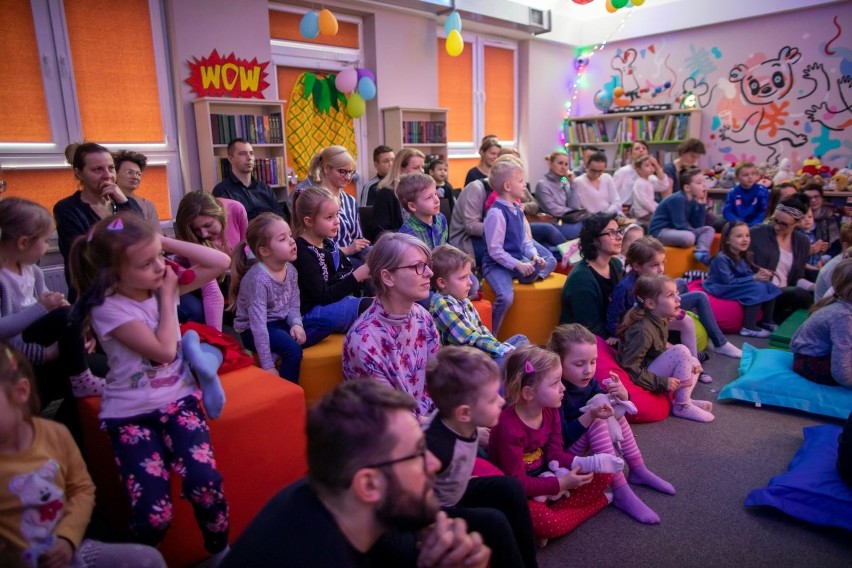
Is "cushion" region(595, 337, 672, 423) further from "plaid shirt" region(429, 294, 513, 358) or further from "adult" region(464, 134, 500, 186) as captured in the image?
"adult" region(464, 134, 500, 186)

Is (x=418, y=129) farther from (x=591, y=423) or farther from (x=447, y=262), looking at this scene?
(x=591, y=423)

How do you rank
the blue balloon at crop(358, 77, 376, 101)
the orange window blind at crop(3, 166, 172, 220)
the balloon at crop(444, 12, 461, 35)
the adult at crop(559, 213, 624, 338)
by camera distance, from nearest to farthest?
the adult at crop(559, 213, 624, 338) → the orange window blind at crop(3, 166, 172, 220) → the blue balloon at crop(358, 77, 376, 101) → the balloon at crop(444, 12, 461, 35)

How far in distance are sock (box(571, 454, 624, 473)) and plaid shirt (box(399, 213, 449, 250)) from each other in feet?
5.50

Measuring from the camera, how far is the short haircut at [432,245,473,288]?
256 centimetres

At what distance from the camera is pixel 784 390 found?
293cm

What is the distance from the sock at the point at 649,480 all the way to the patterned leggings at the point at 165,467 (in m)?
1.60

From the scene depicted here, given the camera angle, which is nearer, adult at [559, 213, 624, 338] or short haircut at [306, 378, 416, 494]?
short haircut at [306, 378, 416, 494]

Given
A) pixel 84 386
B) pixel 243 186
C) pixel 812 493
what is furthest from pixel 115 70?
pixel 812 493

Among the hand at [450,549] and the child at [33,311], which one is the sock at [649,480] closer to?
the hand at [450,549]

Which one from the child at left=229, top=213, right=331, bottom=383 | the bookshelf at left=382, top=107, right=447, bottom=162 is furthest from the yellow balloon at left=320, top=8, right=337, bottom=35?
the child at left=229, top=213, right=331, bottom=383

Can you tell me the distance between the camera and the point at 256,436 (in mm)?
1930

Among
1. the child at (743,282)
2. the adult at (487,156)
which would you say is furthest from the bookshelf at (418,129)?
the child at (743,282)

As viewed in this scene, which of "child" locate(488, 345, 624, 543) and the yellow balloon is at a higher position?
the yellow balloon

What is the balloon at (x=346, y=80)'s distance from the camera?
20.7 ft
